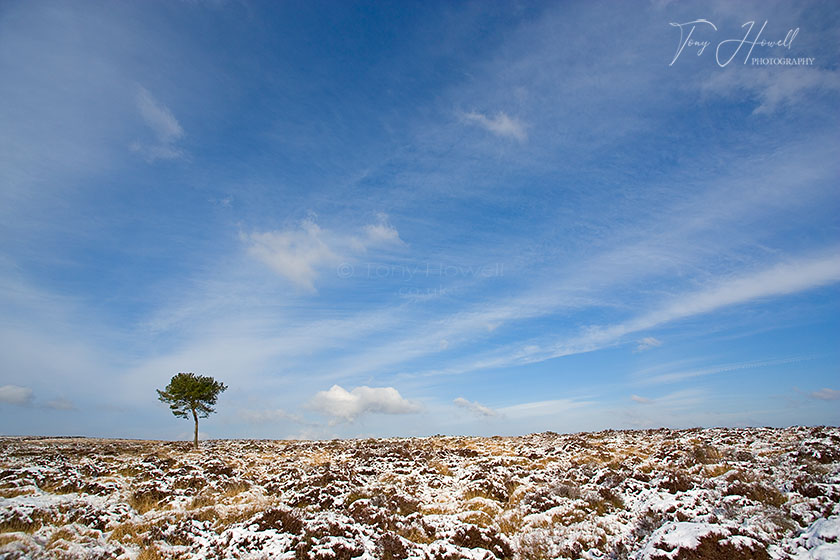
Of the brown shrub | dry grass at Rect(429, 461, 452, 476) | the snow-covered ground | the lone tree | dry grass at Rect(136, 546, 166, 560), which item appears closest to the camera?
the brown shrub

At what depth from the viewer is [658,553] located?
33.5ft

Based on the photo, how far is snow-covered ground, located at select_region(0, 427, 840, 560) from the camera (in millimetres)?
10945

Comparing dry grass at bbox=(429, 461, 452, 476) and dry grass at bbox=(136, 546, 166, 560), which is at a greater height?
dry grass at bbox=(136, 546, 166, 560)

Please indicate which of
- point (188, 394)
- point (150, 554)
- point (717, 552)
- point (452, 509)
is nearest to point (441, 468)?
point (452, 509)

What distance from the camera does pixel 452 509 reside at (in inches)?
672

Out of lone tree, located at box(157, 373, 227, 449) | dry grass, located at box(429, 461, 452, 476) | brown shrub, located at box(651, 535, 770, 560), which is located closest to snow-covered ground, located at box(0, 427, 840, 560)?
brown shrub, located at box(651, 535, 770, 560)

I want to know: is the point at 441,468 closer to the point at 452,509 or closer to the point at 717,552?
the point at 452,509

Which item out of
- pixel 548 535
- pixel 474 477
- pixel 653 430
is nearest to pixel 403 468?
pixel 474 477

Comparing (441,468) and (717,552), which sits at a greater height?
(717,552)

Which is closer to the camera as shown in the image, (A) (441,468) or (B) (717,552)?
(B) (717,552)

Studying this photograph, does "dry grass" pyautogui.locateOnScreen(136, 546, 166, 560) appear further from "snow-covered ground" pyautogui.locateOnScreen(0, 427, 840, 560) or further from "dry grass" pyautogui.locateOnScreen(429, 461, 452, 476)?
"dry grass" pyautogui.locateOnScreen(429, 461, 452, 476)

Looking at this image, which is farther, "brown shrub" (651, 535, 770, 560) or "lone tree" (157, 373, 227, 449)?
"lone tree" (157, 373, 227, 449)

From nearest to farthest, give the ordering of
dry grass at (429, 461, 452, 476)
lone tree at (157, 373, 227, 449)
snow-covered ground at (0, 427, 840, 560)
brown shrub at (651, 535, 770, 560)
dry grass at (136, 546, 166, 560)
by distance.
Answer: brown shrub at (651, 535, 770, 560) < snow-covered ground at (0, 427, 840, 560) < dry grass at (136, 546, 166, 560) < dry grass at (429, 461, 452, 476) < lone tree at (157, 373, 227, 449)

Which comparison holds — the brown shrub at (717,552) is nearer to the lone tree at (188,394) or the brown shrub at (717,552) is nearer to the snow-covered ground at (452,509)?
the snow-covered ground at (452,509)
